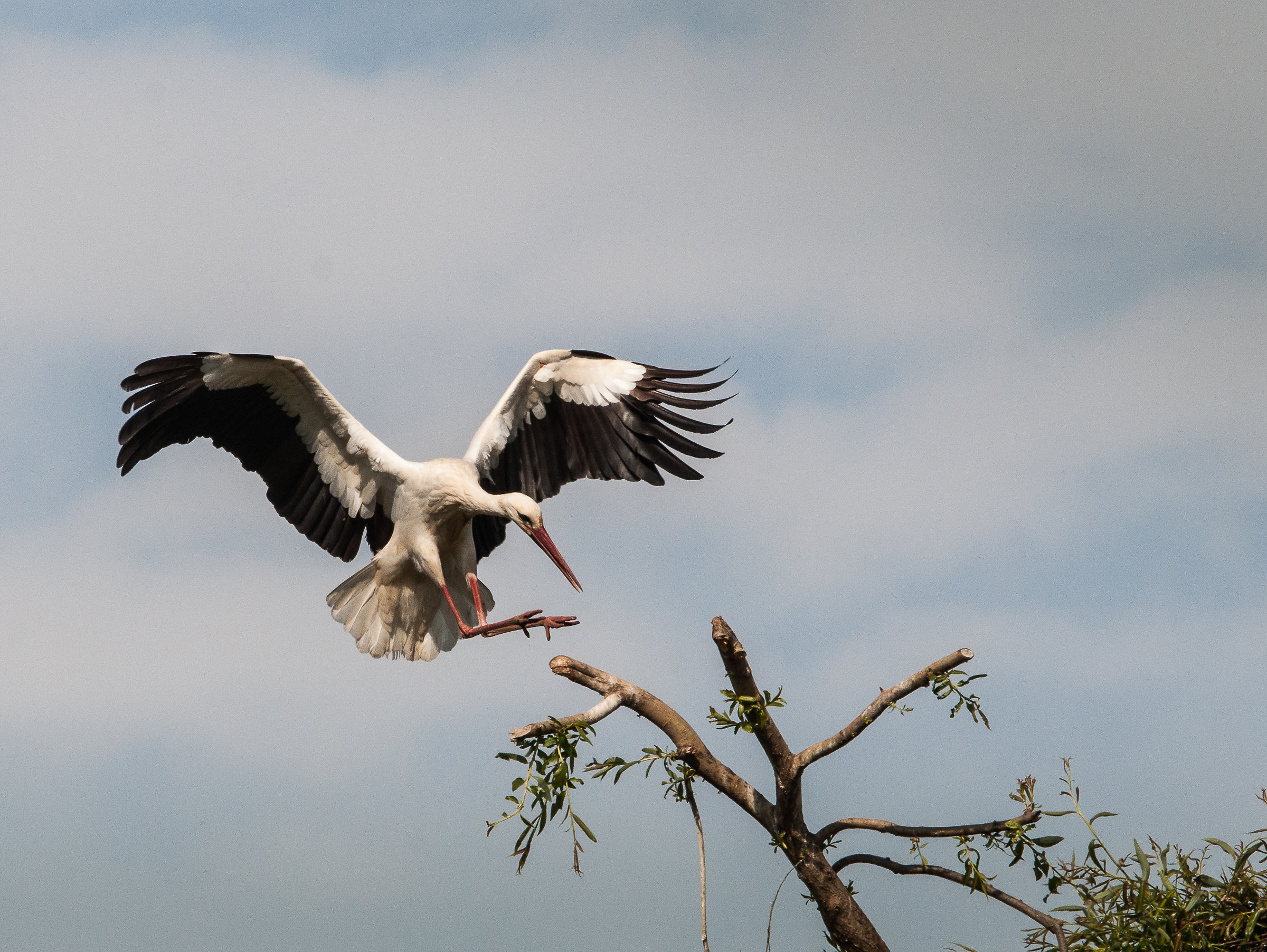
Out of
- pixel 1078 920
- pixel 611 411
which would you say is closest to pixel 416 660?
pixel 611 411

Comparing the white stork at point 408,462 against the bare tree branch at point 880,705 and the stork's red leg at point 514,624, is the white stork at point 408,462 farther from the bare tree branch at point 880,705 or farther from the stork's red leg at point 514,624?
the bare tree branch at point 880,705

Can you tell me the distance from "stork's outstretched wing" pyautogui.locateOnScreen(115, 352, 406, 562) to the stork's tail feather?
10.2 inches

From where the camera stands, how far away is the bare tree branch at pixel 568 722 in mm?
3828

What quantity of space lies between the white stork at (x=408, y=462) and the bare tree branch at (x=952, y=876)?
6.97ft

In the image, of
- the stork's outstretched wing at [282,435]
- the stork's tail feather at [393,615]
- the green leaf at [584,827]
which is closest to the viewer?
the green leaf at [584,827]

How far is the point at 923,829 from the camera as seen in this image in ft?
14.0

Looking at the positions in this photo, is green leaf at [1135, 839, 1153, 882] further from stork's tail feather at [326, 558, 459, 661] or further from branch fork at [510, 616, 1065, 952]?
stork's tail feather at [326, 558, 459, 661]

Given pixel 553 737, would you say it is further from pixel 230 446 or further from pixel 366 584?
pixel 230 446

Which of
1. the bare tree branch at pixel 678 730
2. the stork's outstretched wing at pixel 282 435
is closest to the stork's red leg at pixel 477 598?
the stork's outstretched wing at pixel 282 435

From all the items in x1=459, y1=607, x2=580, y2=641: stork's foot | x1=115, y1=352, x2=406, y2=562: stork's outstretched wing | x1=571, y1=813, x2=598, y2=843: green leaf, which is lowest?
x1=571, y1=813, x2=598, y2=843: green leaf

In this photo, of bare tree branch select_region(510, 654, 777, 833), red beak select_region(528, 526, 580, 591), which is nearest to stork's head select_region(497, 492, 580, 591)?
red beak select_region(528, 526, 580, 591)

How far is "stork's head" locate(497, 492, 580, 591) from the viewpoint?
5719 mm

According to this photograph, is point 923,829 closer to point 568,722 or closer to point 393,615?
point 568,722

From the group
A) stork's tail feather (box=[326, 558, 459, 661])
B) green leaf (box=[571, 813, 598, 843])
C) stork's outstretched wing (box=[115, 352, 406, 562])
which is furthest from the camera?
stork's tail feather (box=[326, 558, 459, 661])
